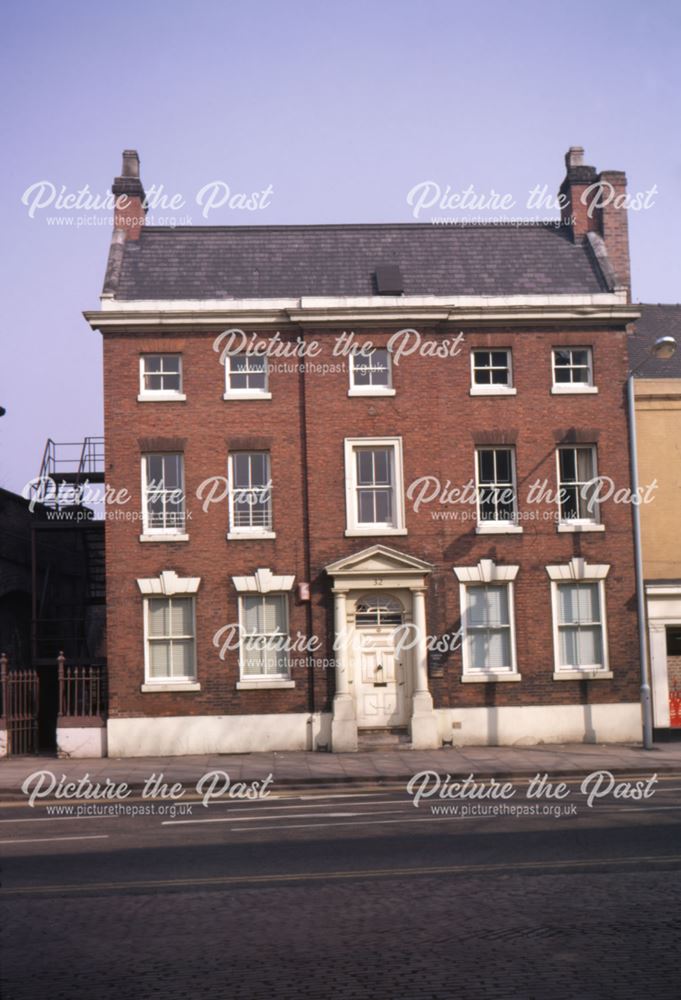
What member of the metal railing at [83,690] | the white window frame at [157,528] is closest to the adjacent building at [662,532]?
the white window frame at [157,528]

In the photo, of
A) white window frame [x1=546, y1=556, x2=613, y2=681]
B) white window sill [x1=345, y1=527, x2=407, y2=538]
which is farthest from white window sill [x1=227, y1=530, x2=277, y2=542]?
white window frame [x1=546, y1=556, x2=613, y2=681]

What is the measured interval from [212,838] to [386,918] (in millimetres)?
5414

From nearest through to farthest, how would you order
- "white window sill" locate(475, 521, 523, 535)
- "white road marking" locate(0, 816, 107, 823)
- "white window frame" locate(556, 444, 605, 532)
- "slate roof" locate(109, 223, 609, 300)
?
"white road marking" locate(0, 816, 107, 823) → "white window sill" locate(475, 521, 523, 535) → "white window frame" locate(556, 444, 605, 532) → "slate roof" locate(109, 223, 609, 300)

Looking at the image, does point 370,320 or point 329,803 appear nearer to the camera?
point 329,803

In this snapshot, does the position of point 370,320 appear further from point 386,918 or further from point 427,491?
point 386,918

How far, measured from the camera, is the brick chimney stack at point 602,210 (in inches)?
1278

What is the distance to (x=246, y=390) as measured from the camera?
29.3 m

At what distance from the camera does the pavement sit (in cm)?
2316

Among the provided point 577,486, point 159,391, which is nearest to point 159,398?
point 159,391

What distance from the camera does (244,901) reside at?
34.6ft

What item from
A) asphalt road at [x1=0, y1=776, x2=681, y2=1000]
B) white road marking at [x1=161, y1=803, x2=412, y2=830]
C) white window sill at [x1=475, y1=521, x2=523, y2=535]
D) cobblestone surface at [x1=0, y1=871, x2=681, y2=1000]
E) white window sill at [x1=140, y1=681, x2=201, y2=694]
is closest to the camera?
cobblestone surface at [x1=0, y1=871, x2=681, y2=1000]

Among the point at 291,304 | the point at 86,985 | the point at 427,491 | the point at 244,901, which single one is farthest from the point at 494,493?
the point at 86,985

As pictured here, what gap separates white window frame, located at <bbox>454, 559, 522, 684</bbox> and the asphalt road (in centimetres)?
1259

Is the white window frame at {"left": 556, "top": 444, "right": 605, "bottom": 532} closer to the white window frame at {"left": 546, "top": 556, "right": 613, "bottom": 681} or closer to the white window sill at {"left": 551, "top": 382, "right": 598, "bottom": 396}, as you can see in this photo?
the white window frame at {"left": 546, "top": 556, "right": 613, "bottom": 681}
